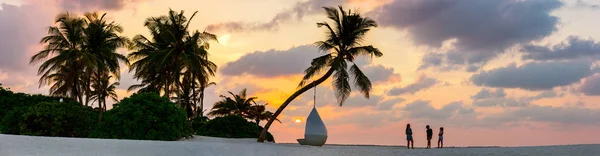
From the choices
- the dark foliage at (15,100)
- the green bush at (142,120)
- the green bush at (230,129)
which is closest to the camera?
the green bush at (142,120)

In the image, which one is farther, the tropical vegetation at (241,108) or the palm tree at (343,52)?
the tropical vegetation at (241,108)

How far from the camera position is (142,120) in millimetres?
29891

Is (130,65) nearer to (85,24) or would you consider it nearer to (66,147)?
(85,24)

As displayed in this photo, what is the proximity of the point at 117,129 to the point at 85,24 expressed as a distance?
17578 millimetres

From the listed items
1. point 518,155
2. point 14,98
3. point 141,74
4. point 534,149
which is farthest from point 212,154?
point 14,98

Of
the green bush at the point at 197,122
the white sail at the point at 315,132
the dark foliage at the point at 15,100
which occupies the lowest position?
the white sail at the point at 315,132

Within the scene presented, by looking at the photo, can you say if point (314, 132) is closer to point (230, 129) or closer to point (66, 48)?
point (230, 129)

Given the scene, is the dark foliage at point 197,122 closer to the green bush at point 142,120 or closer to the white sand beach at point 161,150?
the green bush at point 142,120

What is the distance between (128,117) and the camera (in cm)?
3014

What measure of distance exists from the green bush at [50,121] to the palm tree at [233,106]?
20.1 metres

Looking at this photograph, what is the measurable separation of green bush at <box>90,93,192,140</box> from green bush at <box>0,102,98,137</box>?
359 cm

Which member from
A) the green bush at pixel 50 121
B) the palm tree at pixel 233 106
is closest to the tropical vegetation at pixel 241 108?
the palm tree at pixel 233 106

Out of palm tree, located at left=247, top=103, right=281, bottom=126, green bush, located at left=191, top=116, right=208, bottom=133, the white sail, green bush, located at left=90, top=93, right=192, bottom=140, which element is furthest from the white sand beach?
palm tree, located at left=247, top=103, right=281, bottom=126

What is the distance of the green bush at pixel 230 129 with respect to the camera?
38.5m
